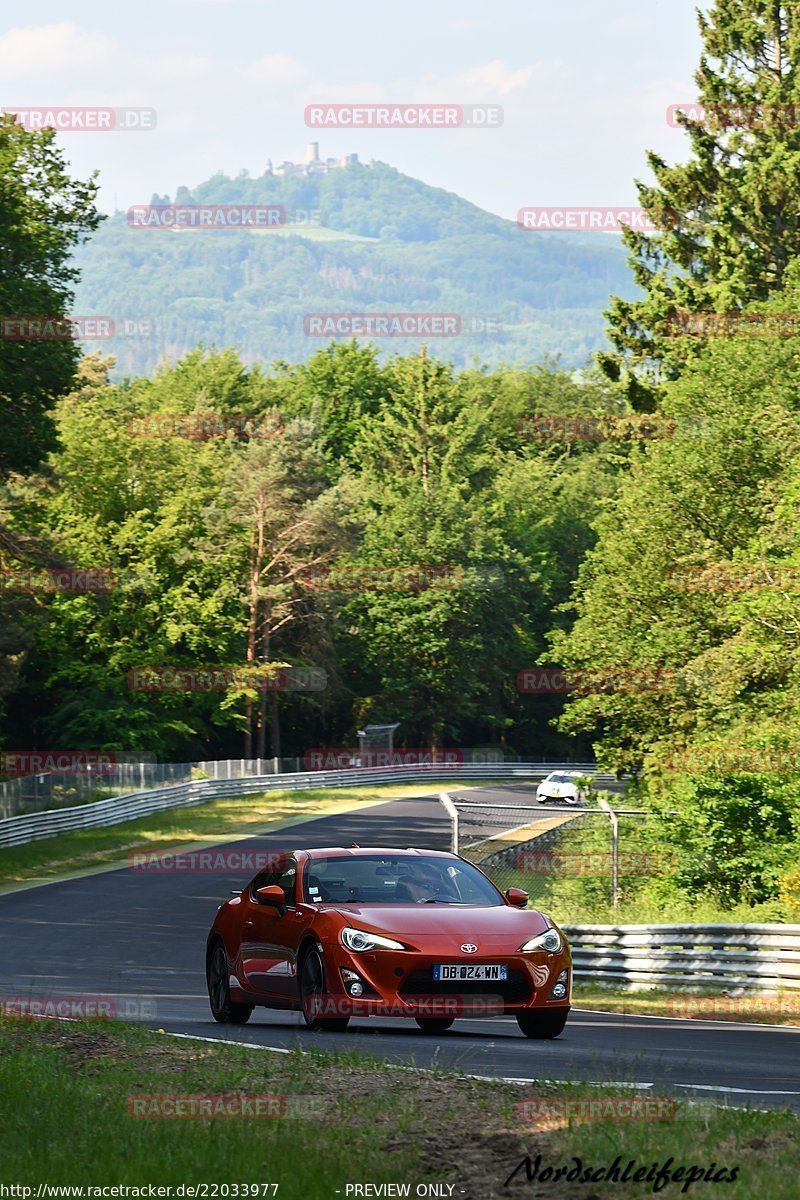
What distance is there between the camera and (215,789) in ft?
216

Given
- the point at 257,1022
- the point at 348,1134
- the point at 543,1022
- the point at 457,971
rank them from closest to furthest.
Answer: the point at 348,1134 → the point at 457,971 → the point at 543,1022 → the point at 257,1022

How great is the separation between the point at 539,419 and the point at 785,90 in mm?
59695

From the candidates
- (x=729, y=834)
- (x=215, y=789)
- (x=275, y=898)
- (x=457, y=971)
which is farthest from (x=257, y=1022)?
(x=215, y=789)

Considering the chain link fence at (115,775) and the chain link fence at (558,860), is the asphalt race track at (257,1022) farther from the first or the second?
the chain link fence at (115,775)

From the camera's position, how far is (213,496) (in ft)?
286

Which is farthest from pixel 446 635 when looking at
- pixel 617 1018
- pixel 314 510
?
pixel 617 1018

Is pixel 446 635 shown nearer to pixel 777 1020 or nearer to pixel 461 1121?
pixel 777 1020

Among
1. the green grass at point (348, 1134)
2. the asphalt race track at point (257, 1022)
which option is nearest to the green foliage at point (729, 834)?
the asphalt race track at point (257, 1022)

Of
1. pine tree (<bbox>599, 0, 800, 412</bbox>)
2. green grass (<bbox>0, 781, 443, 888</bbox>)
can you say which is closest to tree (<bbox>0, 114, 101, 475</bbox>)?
green grass (<bbox>0, 781, 443, 888</bbox>)

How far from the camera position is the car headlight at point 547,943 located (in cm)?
1314

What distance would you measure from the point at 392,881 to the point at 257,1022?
8.30 feet

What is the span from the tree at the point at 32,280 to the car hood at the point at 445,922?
27777mm

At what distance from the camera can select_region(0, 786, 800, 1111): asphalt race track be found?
10758 mm

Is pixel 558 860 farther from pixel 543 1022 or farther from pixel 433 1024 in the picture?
pixel 543 1022
